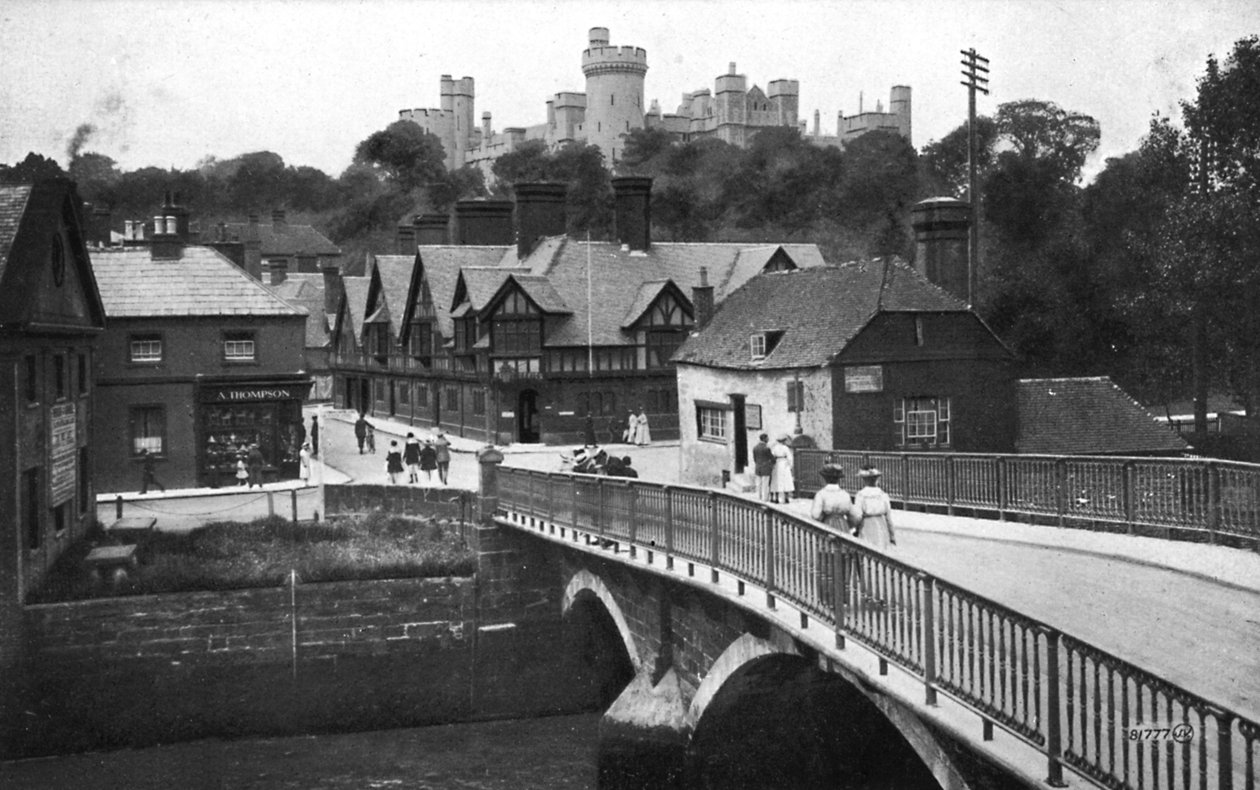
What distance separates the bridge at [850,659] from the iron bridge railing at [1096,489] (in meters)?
0.42

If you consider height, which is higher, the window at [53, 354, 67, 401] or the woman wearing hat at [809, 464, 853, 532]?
the window at [53, 354, 67, 401]

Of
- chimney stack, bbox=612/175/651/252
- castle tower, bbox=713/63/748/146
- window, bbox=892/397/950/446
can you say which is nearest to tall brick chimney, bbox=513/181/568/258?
chimney stack, bbox=612/175/651/252

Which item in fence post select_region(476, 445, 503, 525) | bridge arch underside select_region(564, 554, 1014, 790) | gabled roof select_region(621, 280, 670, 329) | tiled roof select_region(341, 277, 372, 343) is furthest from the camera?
tiled roof select_region(341, 277, 372, 343)

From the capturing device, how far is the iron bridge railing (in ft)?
49.5

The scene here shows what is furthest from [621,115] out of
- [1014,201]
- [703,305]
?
[703,305]

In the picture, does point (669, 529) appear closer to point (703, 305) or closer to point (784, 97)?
point (703, 305)

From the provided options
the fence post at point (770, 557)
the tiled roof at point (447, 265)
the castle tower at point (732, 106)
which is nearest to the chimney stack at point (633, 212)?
the tiled roof at point (447, 265)

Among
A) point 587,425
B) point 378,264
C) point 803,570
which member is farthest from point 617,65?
point 803,570

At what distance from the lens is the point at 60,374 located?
88.1 feet

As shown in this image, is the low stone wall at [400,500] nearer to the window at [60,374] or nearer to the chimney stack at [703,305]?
the window at [60,374]

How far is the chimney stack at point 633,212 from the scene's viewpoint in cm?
4909

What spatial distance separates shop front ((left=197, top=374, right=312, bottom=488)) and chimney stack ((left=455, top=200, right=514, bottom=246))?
71.9 ft

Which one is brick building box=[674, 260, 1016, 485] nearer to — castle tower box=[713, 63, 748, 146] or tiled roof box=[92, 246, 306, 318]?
tiled roof box=[92, 246, 306, 318]

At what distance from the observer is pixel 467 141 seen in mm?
141250
